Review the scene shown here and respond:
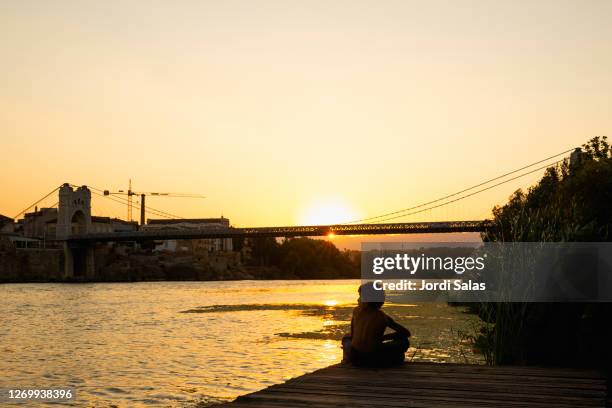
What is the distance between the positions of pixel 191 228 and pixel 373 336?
159m

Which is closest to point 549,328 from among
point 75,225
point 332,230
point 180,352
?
point 180,352

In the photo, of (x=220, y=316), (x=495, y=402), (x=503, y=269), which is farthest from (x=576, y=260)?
(x=220, y=316)

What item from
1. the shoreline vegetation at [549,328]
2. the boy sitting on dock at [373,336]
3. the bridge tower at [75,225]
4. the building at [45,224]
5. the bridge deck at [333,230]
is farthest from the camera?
the building at [45,224]

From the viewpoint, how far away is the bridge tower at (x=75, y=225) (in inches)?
4469

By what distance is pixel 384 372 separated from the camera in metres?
9.16

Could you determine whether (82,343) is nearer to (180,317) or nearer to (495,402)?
(180,317)

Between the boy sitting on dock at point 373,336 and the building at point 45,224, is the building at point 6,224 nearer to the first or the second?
the building at point 45,224

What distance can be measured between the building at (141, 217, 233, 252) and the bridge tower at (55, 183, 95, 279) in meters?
35.6

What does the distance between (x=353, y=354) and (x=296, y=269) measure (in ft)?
545

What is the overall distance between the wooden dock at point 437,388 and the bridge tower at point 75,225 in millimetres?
108188

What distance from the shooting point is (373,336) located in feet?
31.3

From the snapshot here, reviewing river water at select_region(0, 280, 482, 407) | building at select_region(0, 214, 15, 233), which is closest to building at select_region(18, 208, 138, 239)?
building at select_region(0, 214, 15, 233)

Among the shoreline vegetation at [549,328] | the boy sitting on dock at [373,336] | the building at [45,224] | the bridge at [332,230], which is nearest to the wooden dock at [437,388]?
the boy sitting on dock at [373,336]

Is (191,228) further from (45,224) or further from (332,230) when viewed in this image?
(332,230)
